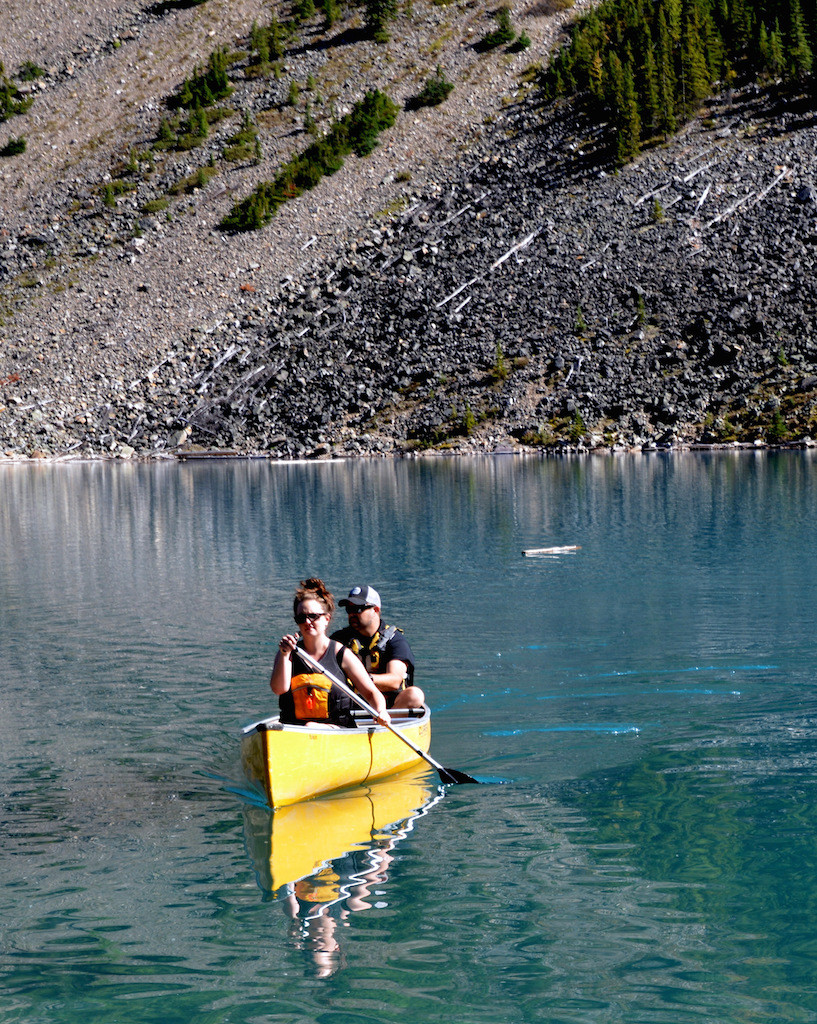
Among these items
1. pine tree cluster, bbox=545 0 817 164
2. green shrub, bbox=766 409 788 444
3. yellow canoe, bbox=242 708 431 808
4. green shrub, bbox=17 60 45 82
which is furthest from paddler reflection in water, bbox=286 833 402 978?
green shrub, bbox=17 60 45 82

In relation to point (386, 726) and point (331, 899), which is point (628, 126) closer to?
point (386, 726)

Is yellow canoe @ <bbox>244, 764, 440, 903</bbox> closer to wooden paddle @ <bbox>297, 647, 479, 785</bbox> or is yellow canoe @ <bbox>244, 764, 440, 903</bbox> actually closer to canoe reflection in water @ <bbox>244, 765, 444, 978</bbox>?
canoe reflection in water @ <bbox>244, 765, 444, 978</bbox>

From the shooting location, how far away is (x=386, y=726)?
12617 mm

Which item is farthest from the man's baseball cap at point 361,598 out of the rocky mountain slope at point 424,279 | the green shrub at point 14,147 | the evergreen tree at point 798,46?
the green shrub at point 14,147

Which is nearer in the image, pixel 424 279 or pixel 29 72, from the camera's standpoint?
pixel 424 279

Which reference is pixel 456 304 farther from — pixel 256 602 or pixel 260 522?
pixel 256 602

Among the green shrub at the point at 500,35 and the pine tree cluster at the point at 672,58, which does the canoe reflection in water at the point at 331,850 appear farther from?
the green shrub at the point at 500,35

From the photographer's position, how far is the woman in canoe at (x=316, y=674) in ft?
38.0

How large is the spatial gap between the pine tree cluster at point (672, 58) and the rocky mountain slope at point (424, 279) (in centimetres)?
279

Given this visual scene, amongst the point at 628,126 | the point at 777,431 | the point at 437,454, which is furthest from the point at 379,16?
the point at 777,431

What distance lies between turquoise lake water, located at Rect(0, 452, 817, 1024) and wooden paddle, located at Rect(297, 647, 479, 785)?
0.55 feet

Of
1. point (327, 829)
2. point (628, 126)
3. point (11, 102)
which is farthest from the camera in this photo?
point (11, 102)

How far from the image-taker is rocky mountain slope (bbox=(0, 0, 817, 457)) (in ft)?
263

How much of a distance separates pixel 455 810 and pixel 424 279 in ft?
277
